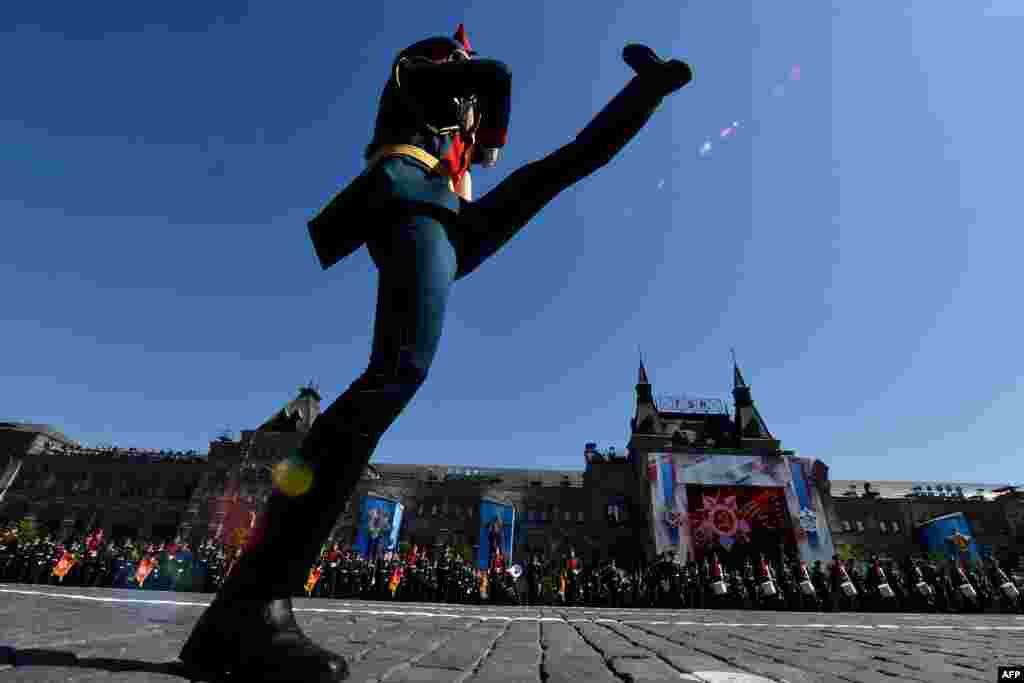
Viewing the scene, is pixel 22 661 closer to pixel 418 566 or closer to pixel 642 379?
pixel 418 566

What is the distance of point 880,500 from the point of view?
47750 mm

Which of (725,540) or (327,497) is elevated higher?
(725,540)

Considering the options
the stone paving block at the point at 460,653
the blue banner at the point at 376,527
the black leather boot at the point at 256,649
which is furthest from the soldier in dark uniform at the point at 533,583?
the blue banner at the point at 376,527

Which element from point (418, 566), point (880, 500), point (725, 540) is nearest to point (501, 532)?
point (725, 540)

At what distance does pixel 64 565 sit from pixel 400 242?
23.7 meters

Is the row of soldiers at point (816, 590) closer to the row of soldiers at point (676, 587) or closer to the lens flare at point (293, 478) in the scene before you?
the row of soldiers at point (676, 587)

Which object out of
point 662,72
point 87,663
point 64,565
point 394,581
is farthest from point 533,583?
point 662,72

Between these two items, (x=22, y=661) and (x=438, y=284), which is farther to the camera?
(x=438, y=284)

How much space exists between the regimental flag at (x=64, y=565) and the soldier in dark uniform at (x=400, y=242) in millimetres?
22917

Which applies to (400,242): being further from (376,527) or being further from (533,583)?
(376,527)

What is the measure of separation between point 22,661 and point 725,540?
127 ft

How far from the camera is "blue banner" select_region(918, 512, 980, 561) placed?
130 ft

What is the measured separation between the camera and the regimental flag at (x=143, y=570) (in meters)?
Answer: 17.6

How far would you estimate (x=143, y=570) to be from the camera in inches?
695
